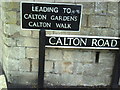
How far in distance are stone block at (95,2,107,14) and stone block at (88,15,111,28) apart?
0.07m

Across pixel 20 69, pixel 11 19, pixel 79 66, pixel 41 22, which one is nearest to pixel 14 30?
pixel 11 19

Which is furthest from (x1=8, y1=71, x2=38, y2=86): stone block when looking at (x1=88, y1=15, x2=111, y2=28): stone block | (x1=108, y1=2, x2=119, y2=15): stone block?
(x1=108, y1=2, x2=119, y2=15): stone block

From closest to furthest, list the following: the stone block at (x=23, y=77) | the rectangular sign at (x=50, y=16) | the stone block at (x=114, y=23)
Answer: the rectangular sign at (x=50, y=16) → the stone block at (x=114, y=23) → the stone block at (x=23, y=77)

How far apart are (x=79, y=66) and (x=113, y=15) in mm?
866

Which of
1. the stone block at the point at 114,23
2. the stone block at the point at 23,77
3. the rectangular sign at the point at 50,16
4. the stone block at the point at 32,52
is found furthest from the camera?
the stone block at the point at 23,77

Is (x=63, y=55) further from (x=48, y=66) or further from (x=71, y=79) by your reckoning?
(x=71, y=79)

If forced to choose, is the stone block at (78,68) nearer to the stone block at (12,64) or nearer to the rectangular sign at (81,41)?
the rectangular sign at (81,41)

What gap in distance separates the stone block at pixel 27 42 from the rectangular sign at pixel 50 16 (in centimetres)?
19

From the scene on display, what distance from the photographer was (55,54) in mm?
2711

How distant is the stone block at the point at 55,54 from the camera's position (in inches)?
106

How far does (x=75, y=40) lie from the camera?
2.60m

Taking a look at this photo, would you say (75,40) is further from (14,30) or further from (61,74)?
(14,30)

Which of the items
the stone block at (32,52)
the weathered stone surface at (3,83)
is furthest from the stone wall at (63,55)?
the weathered stone surface at (3,83)

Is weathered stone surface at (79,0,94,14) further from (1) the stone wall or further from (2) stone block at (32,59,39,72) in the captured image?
(2) stone block at (32,59,39,72)
